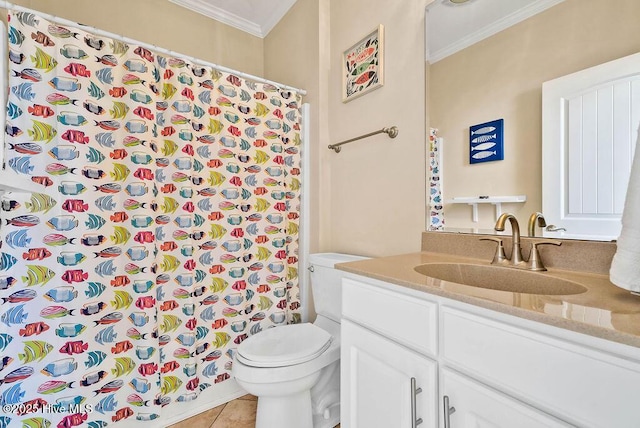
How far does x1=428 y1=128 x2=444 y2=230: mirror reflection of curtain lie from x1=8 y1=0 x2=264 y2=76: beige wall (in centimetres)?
187

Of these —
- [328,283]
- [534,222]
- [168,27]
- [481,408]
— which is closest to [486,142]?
[534,222]

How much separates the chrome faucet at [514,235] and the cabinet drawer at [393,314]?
429 millimetres

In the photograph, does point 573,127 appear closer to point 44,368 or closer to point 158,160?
point 158,160

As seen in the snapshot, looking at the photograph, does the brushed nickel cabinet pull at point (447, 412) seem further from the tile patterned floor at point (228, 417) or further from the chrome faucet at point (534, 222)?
the tile patterned floor at point (228, 417)

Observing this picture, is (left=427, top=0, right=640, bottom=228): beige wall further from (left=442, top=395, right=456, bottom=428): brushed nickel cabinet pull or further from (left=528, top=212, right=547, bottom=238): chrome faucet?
(left=442, top=395, right=456, bottom=428): brushed nickel cabinet pull

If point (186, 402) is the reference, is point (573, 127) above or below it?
above

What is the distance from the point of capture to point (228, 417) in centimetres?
153

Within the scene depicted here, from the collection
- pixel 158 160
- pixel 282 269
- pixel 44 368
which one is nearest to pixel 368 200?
pixel 282 269

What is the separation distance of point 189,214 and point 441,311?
132 centimetres

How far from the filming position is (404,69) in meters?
1.37

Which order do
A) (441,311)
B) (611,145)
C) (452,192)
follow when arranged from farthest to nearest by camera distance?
(452,192) < (611,145) < (441,311)

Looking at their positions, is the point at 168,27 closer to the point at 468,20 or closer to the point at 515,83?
the point at 468,20

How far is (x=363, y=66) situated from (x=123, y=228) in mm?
1502

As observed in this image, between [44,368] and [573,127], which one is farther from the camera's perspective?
[44,368]
